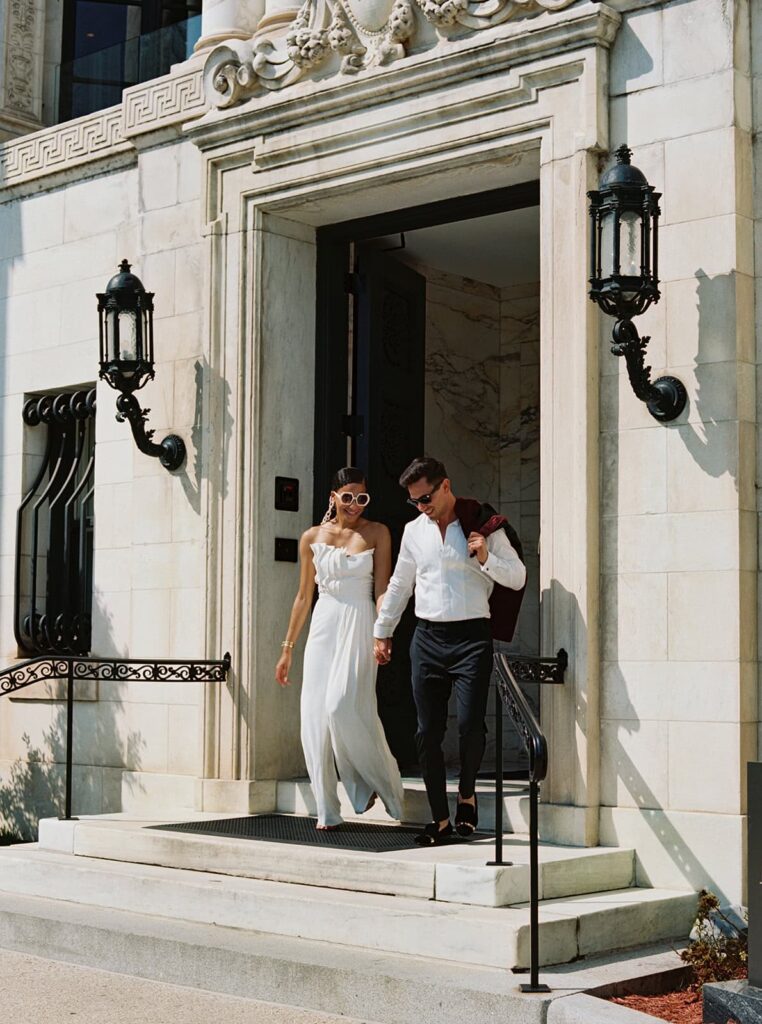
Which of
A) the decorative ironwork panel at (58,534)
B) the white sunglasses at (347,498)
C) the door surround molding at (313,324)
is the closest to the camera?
the door surround molding at (313,324)

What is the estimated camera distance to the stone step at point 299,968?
5992 millimetres

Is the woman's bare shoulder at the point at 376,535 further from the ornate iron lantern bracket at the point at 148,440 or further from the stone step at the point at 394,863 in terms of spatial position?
the ornate iron lantern bracket at the point at 148,440

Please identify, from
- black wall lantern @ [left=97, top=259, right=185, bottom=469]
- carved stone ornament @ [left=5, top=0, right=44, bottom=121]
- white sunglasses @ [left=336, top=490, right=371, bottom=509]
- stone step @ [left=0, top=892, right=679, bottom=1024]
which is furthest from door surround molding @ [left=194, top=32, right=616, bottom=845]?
carved stone ornament @ [left=5, top=0, right=44, bottom=121]

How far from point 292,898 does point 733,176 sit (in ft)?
13.3

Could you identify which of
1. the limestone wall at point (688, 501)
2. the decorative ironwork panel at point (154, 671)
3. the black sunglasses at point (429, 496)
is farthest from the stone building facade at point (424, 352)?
the black sunglasses at point (429, 496)

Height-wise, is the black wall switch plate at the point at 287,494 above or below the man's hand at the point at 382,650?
above

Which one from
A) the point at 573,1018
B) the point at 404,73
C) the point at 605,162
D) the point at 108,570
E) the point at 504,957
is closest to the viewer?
the point at 573,1018

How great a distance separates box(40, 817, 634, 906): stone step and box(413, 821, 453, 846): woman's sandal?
0.32ft

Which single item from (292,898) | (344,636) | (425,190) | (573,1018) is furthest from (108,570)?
(573,1018)

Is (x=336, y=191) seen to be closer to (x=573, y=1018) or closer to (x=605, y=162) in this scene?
(x=605, y=162)

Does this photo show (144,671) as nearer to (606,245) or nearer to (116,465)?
(116,465)

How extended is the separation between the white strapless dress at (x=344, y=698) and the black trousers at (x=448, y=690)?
1.91ft

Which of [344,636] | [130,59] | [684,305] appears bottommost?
[344,636]

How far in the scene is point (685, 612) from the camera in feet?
24.7
